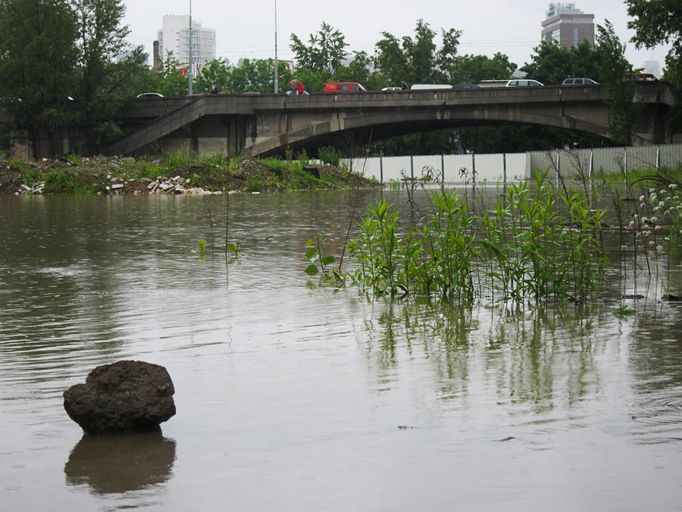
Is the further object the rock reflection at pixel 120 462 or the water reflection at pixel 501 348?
the water reflection at pixel 501 348

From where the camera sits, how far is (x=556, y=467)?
5.15m

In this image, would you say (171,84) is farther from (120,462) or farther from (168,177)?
(120,462)

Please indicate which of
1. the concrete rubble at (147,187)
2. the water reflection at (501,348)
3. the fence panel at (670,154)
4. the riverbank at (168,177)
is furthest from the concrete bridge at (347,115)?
the water reflection at (501,348)

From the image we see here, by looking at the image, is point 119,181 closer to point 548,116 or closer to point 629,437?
point 548,116

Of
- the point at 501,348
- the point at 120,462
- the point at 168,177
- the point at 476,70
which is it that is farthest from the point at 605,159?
the point at 476,70

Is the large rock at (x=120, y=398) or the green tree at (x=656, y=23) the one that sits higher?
the green tree at (x=656, y=23)

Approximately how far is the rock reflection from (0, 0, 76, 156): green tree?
73204mm

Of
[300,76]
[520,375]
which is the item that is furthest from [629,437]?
[300,76]

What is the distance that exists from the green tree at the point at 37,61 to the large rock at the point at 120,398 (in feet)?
240

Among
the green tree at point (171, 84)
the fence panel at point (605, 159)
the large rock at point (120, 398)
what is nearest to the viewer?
the large rock at point (120, 398)

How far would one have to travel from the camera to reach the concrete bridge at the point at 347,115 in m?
67.7

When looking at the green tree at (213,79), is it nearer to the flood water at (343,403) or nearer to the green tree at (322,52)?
the green tree at (322,52)

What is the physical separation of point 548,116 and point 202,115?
21.5 meters

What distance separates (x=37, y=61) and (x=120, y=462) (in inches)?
2922
